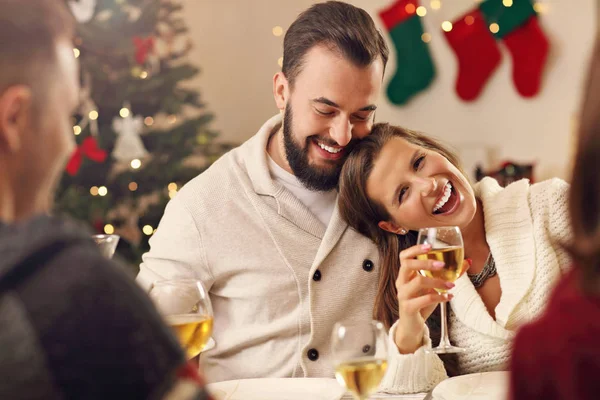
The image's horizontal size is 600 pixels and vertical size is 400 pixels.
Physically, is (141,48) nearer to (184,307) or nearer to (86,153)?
(86,153)

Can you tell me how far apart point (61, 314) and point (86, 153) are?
149 inches

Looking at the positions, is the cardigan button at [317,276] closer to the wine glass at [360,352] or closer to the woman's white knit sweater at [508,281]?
the woman's white knit sweater at [508,281]

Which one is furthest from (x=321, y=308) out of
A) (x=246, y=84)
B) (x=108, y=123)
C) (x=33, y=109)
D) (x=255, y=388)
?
(x=246, y=84)

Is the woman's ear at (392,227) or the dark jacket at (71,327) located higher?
the dark jacket at (71,327)

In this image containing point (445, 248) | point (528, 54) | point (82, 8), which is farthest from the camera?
point (528, 54)

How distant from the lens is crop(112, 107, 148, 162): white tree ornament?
4.35 meters

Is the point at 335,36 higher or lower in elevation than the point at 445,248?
higher

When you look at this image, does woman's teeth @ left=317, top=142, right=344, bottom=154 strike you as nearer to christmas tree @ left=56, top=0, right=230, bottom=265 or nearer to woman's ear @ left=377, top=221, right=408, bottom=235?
woman's ear @ left=377, top=221, right=408, bottom=235

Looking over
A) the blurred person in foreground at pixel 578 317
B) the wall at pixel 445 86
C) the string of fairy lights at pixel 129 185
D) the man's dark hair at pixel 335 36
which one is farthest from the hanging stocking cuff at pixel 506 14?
the blurred person in foreground at pixel 578 317

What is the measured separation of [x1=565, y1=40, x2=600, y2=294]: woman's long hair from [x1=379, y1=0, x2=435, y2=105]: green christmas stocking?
4766 mm

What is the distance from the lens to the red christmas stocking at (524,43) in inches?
192

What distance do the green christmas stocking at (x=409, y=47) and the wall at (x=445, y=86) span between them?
3.4 inches

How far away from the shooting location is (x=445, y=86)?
5395 millimetres

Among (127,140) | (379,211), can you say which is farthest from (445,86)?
(379,211)
